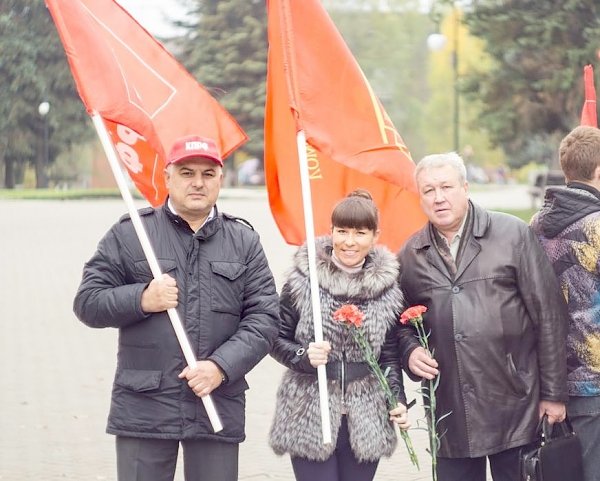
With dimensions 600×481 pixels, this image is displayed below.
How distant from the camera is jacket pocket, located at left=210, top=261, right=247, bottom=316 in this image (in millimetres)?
4180

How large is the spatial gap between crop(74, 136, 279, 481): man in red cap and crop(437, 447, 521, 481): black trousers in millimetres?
934

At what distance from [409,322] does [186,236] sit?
996 mm

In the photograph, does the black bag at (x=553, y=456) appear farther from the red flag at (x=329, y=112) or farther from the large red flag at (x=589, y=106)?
the large red flag at (x=589, y=106)

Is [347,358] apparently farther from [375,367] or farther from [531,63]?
[531,63]

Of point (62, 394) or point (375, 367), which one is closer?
point (375, 367)

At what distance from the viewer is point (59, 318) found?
545 inches

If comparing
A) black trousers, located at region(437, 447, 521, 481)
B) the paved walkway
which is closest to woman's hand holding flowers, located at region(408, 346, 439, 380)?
black trousers, located at region(437, 447, 521, 481)

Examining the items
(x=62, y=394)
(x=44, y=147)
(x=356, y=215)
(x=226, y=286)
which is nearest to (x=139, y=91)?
(x=356, y=215)

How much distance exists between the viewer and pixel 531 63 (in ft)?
103

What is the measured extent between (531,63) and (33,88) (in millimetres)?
36316

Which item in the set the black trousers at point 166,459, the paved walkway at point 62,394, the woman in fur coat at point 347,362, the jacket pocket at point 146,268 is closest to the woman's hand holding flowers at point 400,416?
the woman in fur coat at point 347,362

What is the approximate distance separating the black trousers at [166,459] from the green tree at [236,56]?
182 feet

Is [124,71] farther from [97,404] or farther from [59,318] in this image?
[59,318]

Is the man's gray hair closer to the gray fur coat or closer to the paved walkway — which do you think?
the gray fur coat
